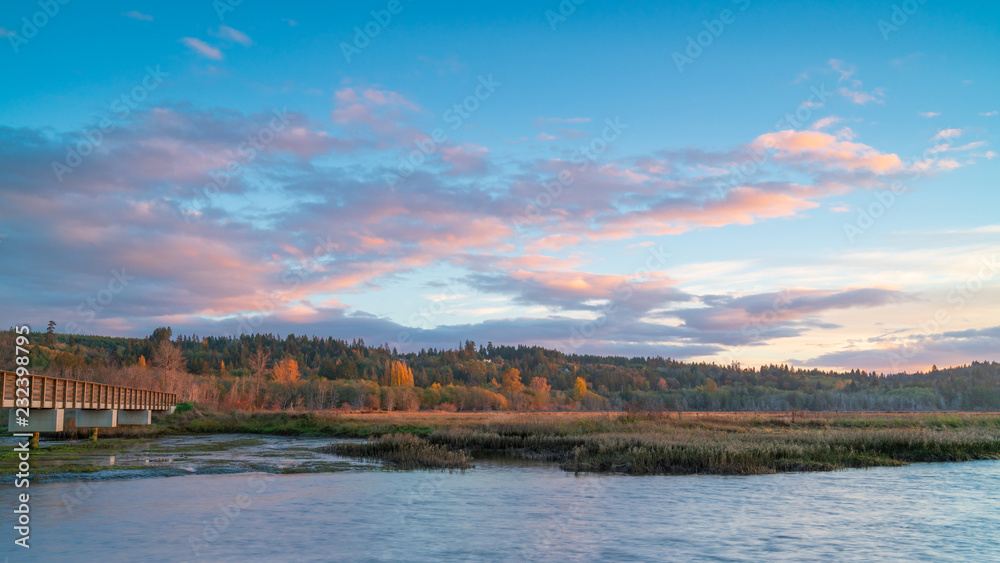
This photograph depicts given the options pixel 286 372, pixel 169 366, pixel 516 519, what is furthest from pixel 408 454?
pixel 286 372

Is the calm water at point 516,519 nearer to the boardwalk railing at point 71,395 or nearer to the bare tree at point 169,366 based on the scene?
the boardwalk railing at point 71,395

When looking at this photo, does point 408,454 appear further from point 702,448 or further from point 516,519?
point 516,519

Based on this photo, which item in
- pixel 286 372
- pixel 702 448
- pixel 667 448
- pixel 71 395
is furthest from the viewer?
pixel 286 372

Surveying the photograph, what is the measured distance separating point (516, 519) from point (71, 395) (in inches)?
1620

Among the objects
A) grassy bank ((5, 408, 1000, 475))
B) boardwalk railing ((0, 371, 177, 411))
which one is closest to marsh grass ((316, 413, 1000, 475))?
grassy bank ((5, 408, 1000, 475))

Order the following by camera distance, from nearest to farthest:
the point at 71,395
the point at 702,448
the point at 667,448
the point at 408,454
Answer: the point at 667,448, the point at 702,448, the point at 408,454, the point at 71,395

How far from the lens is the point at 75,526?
19734 millimetres

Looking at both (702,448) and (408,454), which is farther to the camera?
(408,454)

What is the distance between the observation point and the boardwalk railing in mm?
36781

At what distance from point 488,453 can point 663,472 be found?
16761 mm

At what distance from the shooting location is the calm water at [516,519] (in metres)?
17.2

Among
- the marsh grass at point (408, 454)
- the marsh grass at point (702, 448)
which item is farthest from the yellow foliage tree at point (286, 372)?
the marsh grass at point (408, 454)

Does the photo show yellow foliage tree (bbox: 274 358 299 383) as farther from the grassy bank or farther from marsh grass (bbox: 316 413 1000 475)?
marsh grass (bbox: 316 413 1000 475)

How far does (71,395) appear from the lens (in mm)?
48219
